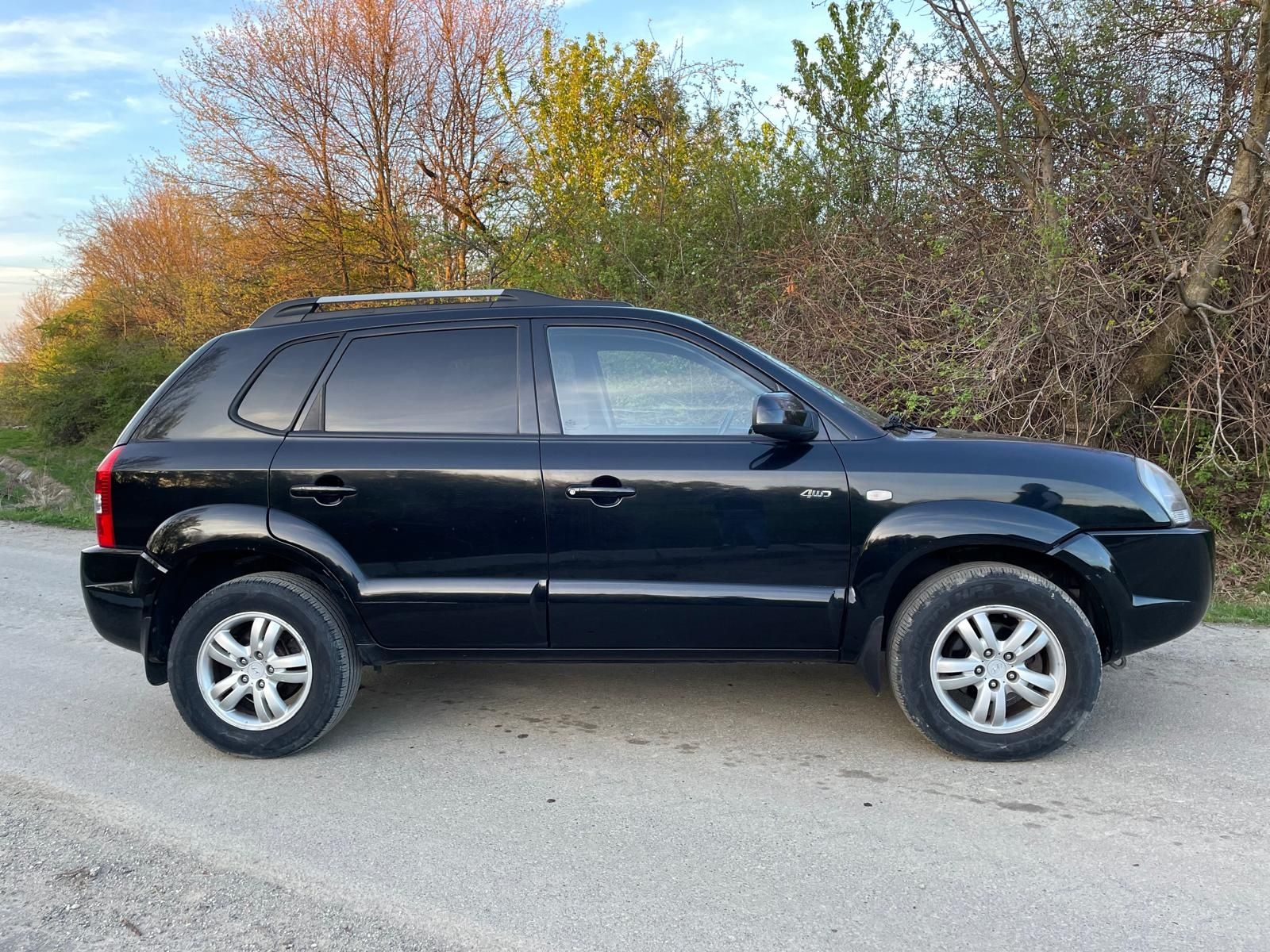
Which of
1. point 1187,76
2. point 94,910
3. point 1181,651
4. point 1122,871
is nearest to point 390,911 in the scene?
point 94,910

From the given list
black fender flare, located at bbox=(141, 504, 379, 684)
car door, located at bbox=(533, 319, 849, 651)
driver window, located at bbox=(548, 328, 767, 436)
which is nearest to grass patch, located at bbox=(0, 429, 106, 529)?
black fender flare, located at bbox=(141, 504, 379, 684)

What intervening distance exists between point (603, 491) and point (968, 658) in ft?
5.25

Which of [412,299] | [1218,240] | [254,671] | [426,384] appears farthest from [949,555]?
[1218,240]

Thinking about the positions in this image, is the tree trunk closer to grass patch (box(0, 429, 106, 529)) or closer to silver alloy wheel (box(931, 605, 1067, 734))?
silver alloy wheel (box(931, 605, 1067, 734))

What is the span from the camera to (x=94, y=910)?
2.79m

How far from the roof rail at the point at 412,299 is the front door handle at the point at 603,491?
32.9 inches

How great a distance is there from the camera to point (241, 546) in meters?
3.96

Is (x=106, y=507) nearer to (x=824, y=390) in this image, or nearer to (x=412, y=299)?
(x=412, y=299)

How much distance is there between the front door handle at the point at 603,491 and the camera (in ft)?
12.6

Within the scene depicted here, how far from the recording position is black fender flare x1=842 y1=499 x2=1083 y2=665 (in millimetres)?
3693

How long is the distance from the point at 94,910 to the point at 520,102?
16.7m

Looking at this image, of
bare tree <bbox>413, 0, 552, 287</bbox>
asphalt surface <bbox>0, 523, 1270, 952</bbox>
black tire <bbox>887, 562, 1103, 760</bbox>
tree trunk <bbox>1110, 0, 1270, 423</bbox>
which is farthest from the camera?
bare tree <bbox>413, 0, 552, 287</bbox>

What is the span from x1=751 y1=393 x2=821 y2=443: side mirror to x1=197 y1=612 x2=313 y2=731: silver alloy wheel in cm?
Answer: 211

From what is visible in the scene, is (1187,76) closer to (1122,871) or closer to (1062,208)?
(1062,208)
